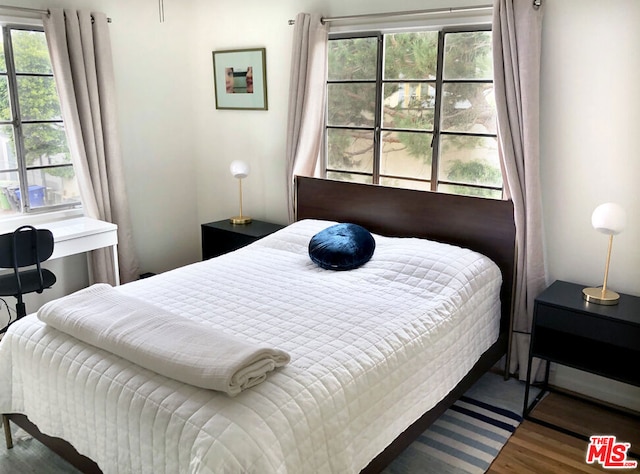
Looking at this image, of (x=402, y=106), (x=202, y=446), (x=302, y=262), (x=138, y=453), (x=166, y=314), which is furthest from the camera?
(x=402, y=106)

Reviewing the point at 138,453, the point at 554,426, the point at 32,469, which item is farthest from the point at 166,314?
the point at 554,426

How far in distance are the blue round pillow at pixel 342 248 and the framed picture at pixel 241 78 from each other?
1433 millimetres

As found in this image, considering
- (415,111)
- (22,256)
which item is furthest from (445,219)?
(22,256)

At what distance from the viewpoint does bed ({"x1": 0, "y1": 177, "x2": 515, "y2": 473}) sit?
169cm

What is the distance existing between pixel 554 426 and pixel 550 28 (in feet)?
6.30

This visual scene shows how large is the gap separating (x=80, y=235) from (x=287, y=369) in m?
2.11

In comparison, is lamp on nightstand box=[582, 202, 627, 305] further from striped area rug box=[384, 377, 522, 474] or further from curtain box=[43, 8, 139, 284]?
curtain box=[43, 8, 139, 284]

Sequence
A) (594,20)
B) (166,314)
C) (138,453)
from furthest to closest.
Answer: (594,20)
(166,314)
(138,453)

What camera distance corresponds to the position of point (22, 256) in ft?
10.1

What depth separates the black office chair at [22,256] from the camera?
3018mm

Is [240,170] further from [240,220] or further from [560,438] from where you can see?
[560,438]

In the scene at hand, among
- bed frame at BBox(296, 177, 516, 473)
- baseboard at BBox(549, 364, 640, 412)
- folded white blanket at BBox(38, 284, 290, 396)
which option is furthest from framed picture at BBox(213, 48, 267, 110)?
baseboard at BBox(549, 364, 640, 412)

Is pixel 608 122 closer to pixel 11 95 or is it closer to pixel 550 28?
pixel 550 28

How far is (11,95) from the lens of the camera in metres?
3.53
